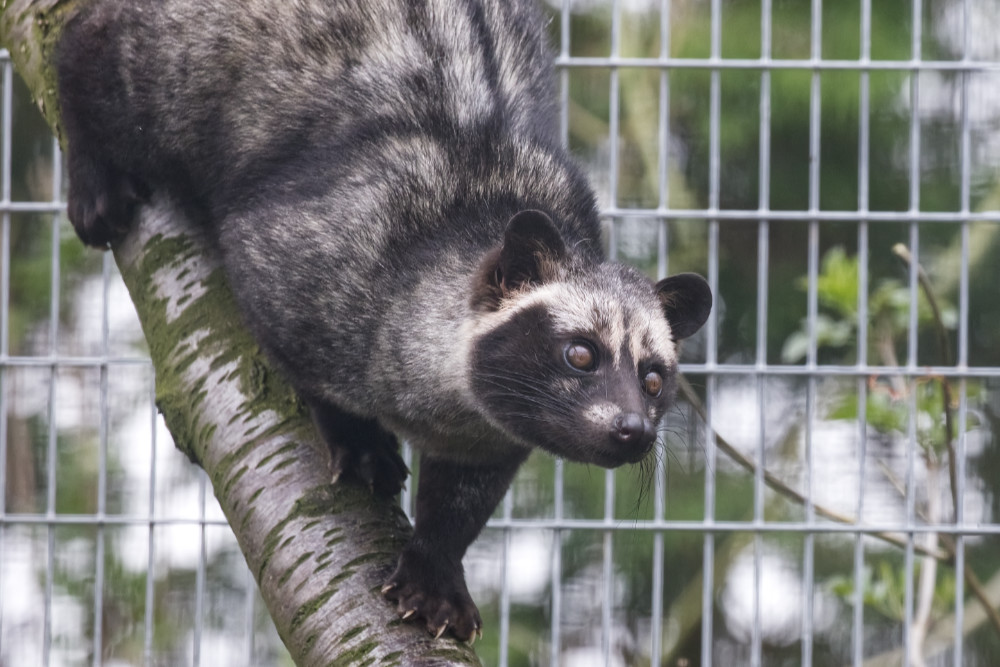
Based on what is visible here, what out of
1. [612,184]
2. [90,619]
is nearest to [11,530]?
[90,619]

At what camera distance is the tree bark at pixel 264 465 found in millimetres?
3049

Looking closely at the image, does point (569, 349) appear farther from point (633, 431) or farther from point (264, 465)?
point (264, 465)

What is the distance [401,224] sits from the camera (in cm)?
363

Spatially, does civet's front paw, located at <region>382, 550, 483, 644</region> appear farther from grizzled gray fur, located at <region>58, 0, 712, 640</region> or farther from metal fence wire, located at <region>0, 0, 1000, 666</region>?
metal fence wire, located at <region>0, 0, 1000, 666</region>

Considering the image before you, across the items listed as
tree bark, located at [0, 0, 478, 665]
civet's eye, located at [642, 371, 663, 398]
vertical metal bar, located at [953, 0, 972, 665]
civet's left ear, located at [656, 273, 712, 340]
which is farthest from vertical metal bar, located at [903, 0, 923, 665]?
tree bark, located at [0, 0, 478, 665]

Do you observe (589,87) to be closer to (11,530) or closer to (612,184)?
(612,184)

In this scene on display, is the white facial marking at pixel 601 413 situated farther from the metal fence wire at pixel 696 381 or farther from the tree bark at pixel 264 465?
the metal fence wire at pixel 696 381

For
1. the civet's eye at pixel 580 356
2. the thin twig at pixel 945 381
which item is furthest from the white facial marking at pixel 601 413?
the thin twig at pixel 945 381

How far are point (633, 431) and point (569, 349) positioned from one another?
31 centimetres

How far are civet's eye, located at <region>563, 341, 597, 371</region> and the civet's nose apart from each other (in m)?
0.21

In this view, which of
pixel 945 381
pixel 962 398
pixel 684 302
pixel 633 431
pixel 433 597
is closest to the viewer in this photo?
pixel 633 431

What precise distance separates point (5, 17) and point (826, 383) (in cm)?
422

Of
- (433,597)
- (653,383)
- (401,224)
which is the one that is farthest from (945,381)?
(433,597)

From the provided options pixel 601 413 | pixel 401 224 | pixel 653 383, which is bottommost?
pixel 601 413
